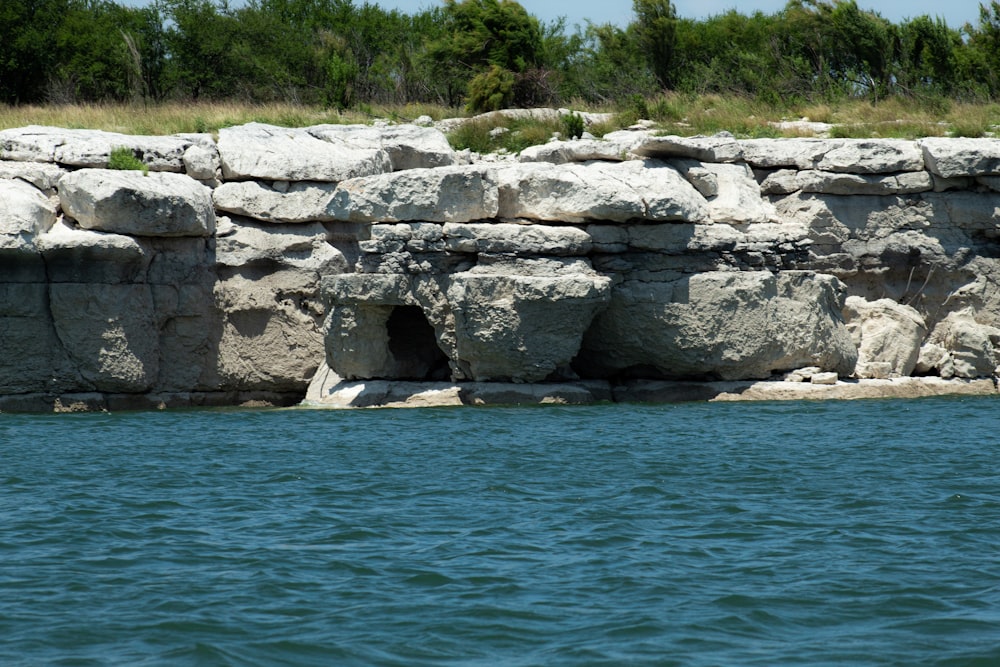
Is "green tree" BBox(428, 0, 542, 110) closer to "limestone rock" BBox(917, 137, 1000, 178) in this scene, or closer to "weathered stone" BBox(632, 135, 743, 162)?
"weathered stone" BBox(632, 135, 743, 162)

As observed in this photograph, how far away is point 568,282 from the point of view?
53.2ft

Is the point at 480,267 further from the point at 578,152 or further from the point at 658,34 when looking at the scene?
the point at 658,34

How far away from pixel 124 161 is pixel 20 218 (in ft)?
6.61

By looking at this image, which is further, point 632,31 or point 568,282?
point 632,31

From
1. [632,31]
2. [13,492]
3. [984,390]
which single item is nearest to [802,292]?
[984,390]

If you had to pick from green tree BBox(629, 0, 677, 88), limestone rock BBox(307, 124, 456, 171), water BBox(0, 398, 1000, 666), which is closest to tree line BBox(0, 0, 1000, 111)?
green tree BBox(629, 0, 677, 88)

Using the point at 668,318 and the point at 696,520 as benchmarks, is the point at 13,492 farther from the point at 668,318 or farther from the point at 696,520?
the point at 668,318

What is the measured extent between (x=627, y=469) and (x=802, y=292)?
6.46 meters

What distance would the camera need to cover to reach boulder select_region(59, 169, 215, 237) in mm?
17188

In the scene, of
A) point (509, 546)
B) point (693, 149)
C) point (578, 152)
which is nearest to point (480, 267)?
point (578, 152)

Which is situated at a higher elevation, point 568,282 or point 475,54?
point 475,54

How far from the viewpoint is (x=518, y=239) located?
1653 cm

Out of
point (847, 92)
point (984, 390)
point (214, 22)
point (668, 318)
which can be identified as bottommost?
point (984, 390)

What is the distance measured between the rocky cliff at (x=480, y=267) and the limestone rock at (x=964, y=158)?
32 millimetres
